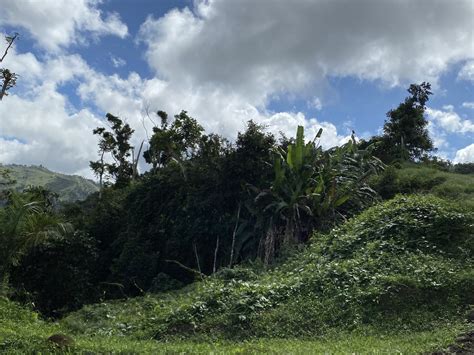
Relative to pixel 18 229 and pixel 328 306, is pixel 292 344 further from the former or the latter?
pixel 18 229

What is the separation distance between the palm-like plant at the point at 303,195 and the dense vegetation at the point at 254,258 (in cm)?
4

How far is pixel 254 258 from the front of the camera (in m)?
14.9

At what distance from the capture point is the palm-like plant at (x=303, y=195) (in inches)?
572

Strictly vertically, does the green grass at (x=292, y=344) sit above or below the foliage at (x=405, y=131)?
below

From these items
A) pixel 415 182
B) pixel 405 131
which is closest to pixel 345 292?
pixel 415 182

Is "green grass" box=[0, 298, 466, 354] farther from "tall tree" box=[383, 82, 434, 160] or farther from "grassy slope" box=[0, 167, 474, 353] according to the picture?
"tall tree" box=[383, 82, 434, 160]

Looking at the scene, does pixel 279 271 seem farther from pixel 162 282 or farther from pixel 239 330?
pixel 162 282

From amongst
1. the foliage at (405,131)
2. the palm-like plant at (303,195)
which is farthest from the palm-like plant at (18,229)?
the foliage at (405,131)

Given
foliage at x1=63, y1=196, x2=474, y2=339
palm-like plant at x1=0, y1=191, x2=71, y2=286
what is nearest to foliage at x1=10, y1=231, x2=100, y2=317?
palm-like plant at x1=0, y1=191, x2=71, y2=286

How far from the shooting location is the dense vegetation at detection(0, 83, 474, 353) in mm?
8289

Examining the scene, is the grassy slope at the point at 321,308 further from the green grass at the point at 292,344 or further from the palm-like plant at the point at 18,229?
the palm-like plant at the point at 18,229

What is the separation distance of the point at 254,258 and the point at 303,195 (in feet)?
7.82

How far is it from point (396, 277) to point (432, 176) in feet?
31.0

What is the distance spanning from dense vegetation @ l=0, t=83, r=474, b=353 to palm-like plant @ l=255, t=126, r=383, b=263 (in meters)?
0.04
